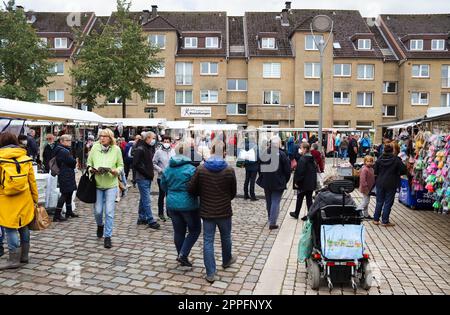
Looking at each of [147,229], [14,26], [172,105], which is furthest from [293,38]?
[147,229]

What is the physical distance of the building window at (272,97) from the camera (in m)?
45.3

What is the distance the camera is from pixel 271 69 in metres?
45.1

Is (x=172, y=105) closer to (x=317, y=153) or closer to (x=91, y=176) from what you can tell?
(x=317, y=153)

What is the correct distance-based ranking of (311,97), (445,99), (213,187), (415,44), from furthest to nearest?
(415,44)
(445,99)
(311,97)
(213,187)

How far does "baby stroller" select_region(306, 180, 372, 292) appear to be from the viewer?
582cm

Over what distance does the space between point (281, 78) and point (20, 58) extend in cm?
2407

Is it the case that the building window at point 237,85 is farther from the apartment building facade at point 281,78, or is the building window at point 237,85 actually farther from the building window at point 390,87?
the building window at point 390,87

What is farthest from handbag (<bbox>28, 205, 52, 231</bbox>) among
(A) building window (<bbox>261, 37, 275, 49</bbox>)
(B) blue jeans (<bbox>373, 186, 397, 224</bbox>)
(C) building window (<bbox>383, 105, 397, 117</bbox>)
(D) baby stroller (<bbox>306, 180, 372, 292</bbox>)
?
(C) building window (<bbox>383, 105, 397, 117</bbox>)

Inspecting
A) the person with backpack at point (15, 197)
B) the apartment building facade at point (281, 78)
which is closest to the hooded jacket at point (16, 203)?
the person with backpack at point (15, 197)

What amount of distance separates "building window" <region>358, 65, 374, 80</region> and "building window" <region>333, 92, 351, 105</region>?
2.06 meters

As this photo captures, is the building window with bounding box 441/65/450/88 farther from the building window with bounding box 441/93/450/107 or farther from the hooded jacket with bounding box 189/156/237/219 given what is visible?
the hooded jacket with bounding box 189/156/237/219

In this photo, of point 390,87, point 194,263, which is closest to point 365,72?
point 390,87

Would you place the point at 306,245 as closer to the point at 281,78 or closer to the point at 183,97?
the point at 281,78
